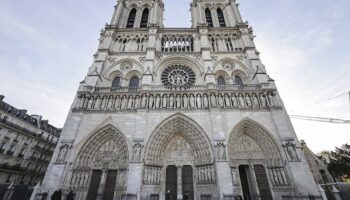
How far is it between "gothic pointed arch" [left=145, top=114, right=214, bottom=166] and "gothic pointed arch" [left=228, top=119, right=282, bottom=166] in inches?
69.6

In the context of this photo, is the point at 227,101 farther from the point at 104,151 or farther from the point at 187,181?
the point at 104,151

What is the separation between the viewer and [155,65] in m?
15.6

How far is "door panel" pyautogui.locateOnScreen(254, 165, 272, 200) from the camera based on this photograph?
10.3 meters

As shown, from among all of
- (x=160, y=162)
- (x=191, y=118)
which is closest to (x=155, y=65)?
(x=191, y=118)

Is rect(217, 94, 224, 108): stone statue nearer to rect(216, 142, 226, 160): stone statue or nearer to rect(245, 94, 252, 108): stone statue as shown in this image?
rect(245, 94, 252, 108): stone statue

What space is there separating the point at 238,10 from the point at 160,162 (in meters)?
20.2

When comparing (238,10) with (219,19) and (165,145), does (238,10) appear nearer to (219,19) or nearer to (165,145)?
(219,19)

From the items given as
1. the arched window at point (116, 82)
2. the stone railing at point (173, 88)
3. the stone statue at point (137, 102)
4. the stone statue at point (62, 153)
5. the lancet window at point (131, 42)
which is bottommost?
the stone statue at point (62, 153)

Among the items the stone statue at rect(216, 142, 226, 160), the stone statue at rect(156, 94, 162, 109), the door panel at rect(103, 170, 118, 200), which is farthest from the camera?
the stone statue at rect(156, 94, 162, 109)

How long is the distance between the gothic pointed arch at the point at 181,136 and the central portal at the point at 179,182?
83cm

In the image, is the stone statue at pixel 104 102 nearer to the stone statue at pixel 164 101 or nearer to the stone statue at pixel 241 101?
the stone statue at pixel 164 101

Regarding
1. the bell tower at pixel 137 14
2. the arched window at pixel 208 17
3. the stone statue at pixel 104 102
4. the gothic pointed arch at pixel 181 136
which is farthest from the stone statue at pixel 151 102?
the arched window at pixel 208 17

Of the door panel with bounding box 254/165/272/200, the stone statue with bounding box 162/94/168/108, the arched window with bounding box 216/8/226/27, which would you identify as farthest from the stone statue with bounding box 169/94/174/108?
the arched window with bounding box 216/8/226/27

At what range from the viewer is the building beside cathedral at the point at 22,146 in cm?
1472
